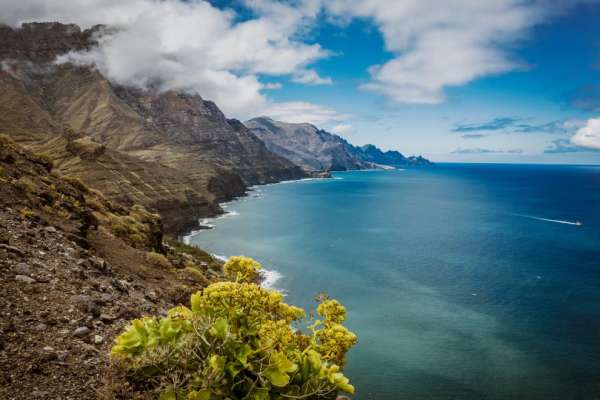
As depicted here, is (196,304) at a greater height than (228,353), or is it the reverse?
(196,304)

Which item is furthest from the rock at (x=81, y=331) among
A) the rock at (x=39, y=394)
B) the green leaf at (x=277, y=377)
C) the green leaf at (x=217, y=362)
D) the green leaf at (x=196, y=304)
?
the green leaf at (x=277, y=377)

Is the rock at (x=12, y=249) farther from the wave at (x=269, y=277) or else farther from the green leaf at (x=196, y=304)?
the wave at (x=269, y=277)

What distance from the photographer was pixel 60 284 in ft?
42.2

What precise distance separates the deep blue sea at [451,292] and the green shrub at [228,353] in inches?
1406

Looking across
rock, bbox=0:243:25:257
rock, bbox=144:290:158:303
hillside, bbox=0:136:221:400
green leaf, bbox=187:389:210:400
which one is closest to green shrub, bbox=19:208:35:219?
hillside, bbox=0:136:221:400

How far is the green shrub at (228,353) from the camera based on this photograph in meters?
6.13

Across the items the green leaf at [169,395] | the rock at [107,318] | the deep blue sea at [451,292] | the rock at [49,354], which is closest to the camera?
the green leaf at [169,395]

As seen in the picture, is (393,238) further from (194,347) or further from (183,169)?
(183,169)

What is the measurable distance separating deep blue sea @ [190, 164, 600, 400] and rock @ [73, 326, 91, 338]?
3389 cm

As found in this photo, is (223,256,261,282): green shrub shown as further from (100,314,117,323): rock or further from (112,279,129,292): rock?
(112,279,129,292): rock

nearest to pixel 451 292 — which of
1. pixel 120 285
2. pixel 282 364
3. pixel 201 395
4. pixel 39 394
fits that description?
pixel 120 285

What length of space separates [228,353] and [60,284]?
9.61m

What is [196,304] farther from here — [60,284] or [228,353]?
[60,284]

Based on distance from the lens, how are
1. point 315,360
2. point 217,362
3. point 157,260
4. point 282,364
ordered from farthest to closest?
point 157,260 → point 315,360 → point 282,364 → point 217,362
